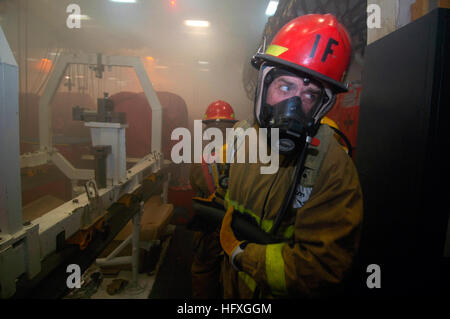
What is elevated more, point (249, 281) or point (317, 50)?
point (317, 50)

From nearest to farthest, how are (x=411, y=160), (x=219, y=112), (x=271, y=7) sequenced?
(x=411, y=160)
(x=219, y=112)
(x=271, y=7)

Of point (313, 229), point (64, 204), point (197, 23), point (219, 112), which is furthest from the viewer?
point (197, 23)

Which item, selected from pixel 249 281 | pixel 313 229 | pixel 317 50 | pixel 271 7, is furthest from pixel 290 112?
pixel 271 7

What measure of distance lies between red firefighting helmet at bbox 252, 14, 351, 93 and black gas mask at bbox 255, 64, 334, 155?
6cm

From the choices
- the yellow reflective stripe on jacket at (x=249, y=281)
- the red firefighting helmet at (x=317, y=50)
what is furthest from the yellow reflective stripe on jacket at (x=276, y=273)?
the red firefighting helmet at (x=317, y=50)

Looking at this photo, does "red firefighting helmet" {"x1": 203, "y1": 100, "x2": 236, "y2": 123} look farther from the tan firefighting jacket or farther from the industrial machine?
the tan firefighting jacket

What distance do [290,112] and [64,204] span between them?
1.62 m

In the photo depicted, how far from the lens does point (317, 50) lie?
118 cm

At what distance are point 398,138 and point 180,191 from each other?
13.7 ft

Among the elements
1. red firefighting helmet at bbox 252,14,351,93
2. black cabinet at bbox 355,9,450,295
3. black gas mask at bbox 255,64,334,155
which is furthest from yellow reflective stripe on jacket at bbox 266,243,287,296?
red firefighting helmet at bbox 252,14,351,93

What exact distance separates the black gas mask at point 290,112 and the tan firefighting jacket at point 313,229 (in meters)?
0.08

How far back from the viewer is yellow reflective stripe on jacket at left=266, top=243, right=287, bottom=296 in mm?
967

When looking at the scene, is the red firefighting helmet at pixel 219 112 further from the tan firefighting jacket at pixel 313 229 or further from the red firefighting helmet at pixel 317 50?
the tan firefighting jacket at pixel 313 229

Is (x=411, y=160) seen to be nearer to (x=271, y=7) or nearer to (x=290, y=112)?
(x=290, y=112)
